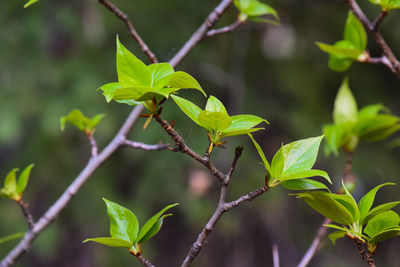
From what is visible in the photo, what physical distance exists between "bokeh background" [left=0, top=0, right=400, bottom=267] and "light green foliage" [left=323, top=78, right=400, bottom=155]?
0.84m

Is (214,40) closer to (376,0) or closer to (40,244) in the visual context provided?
(40,244)

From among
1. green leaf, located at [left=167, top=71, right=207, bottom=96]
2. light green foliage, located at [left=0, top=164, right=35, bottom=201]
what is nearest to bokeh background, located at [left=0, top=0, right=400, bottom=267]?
light green foliage, located at [left=0, top=164, right=35, bottom=201]

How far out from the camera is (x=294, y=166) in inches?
17.8

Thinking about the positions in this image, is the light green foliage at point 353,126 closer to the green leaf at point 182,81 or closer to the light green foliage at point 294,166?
the light green foliage at point 294,166

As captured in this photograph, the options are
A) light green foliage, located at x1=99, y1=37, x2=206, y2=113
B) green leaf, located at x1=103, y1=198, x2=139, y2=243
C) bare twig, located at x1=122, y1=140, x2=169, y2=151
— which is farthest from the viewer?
bare twig, located at x1=122, y1=140, x2=169, y2=151

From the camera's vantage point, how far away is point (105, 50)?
1902 mm

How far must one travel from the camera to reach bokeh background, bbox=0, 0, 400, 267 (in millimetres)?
1739

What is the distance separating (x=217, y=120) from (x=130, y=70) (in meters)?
0.10

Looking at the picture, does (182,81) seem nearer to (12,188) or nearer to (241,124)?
(241,124)

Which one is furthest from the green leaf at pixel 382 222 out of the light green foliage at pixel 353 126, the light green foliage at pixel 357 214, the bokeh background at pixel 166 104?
the bokeh background at pixel 166 104

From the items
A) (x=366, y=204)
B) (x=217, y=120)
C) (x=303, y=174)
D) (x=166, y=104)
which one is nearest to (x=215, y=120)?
(x=217, y=120)

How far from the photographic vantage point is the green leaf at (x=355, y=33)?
657 mm

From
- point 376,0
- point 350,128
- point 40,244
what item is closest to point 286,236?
point 40,244

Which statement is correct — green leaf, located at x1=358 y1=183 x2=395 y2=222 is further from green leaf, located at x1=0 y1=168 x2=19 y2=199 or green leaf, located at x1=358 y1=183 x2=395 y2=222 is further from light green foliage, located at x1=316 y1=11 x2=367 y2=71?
green leaf, located at x1=0 y1=168 x2=19 y2=199
